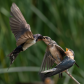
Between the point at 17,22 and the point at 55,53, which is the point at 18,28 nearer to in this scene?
the point at 17,22

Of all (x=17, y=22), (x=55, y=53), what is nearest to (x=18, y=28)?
(x=17, y=22)

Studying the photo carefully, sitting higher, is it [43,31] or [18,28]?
[18,28]

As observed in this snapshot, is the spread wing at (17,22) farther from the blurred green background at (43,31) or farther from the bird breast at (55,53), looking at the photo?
the blurred green background at (43,31)

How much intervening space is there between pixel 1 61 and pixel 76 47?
618 mm

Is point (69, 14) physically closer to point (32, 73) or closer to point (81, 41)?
point (81, 41)

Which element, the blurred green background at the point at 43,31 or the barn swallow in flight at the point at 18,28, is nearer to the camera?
the barn swallow in flight at the point at 18,28

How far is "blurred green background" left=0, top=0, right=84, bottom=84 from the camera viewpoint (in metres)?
1.61

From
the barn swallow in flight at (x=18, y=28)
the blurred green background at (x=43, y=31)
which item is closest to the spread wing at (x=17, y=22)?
the barn swallow in flight at (x=18, y=28)

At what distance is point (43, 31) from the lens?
184 centimetres

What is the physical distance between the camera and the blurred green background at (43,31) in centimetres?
161

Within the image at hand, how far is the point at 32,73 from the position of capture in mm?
1846

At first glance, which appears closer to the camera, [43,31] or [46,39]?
[46,39]

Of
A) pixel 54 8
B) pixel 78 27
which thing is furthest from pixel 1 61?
pixel 78 27

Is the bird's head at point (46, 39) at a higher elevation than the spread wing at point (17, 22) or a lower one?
lower
